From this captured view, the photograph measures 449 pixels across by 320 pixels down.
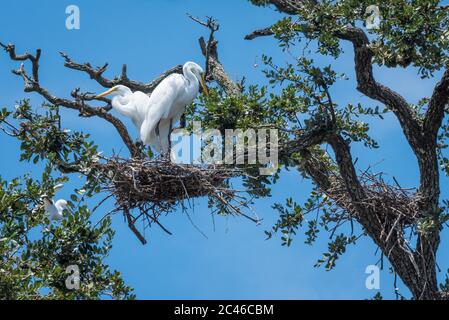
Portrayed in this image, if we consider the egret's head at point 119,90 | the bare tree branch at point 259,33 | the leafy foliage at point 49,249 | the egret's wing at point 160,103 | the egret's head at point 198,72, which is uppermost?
the bare tree branch at point 259,33

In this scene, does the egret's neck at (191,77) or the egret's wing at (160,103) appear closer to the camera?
the egret's wing at (160,103)

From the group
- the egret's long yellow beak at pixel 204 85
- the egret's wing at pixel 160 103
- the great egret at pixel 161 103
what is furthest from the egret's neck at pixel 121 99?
the egret's long yellow beak at pixel 204 85

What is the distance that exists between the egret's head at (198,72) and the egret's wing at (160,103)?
0.33 meters

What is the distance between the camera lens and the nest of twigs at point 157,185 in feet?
34.5

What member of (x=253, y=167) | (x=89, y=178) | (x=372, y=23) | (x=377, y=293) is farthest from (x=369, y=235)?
(x=89, y=178)

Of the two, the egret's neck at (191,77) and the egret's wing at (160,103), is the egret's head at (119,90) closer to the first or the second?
the egret's wing at (160,103)

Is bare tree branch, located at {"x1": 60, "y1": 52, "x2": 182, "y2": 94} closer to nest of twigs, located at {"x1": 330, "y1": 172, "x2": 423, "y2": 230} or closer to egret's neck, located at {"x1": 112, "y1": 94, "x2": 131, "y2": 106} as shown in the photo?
egret's neck, located at {"x1": 112, "y1": 94, "x2": 131, "y2": 106}

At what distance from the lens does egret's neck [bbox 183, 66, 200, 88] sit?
A: 480 inches

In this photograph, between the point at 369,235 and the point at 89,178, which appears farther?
the point at 369,235

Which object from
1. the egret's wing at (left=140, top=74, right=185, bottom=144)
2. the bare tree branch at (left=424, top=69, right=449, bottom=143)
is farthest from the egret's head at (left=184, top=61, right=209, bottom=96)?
the bare tree branch at (left=424, top=69, right=449, bottom=143)

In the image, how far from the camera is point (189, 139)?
456 inches

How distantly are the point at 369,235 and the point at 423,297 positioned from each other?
83 cm

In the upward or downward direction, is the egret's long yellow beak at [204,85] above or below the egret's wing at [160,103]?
above
